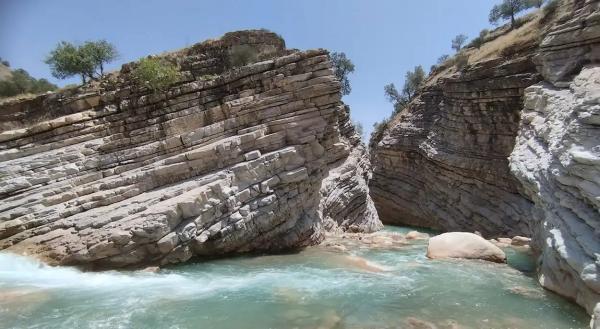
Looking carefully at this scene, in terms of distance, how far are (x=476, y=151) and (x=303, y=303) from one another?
838 inches

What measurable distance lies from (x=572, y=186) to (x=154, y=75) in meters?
15.5

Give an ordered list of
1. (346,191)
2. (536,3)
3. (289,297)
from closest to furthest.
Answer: (289,297) < (346,191) < (536,3)

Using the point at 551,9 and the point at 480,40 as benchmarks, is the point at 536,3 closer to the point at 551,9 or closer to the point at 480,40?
the point at 480,40

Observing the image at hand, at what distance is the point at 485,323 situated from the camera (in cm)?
732

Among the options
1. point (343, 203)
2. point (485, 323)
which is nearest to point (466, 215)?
point (343, 203)

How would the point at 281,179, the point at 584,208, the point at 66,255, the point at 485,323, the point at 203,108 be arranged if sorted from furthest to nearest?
1. the point at 203,108
2. the point at 281,179
3. the point at 66,255
4. the point at 584,208
5. the point at 485,323

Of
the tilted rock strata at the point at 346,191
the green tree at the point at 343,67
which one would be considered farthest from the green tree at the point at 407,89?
the tilted rock strata at the point at 346,191

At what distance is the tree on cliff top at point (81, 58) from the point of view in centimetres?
2209

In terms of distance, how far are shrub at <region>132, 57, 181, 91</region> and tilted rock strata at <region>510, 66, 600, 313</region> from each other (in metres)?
14.2

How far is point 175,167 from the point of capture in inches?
570

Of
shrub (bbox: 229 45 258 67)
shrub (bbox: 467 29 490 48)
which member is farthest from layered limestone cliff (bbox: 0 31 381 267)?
shrub (bbox: 467 29 490 48)

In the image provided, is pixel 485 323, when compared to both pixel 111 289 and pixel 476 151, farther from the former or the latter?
pixel 476 151

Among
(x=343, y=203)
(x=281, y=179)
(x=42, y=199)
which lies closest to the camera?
(x=42, y=199)

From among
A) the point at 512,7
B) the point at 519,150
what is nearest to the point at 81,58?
the point at 519,150
